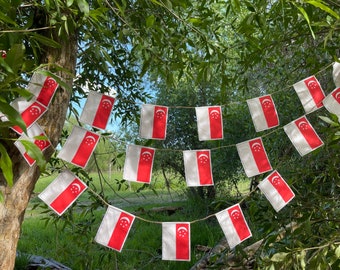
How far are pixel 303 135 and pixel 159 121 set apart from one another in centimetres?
58

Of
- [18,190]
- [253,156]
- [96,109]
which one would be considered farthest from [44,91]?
[253,156]

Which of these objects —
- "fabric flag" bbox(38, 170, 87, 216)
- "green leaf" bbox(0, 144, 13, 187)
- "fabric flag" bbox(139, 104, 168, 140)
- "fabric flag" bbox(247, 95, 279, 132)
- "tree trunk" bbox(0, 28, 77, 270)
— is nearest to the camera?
"green leaf" bbox(0, 144, 13, 187)

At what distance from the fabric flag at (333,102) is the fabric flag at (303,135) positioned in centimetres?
11

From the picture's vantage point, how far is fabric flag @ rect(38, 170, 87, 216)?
177 cm

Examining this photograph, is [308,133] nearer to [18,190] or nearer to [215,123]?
[215,123]

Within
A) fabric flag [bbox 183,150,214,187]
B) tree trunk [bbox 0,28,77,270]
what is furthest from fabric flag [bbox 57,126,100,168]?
fabric flag [bbox 183,150,214,187]

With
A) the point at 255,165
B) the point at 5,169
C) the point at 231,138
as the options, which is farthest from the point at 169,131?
the point at 5,169

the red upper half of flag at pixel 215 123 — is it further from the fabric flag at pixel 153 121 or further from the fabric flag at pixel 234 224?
the fabric flag at pixel 234 224

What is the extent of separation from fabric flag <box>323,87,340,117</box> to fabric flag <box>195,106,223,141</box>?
0.44 m

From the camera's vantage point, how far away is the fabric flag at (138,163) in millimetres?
1869

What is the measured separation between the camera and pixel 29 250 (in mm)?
4918

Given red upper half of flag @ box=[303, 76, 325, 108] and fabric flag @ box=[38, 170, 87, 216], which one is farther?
red upper half of flag @ box=[303, 76, 325, 108]

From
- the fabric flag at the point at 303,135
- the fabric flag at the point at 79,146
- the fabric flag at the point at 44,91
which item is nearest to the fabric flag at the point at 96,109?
the fabric flag at the point at 79,146

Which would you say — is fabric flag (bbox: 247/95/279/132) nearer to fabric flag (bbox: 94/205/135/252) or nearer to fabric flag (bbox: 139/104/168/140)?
fabric flag (bbox: 139/104/168/140)
